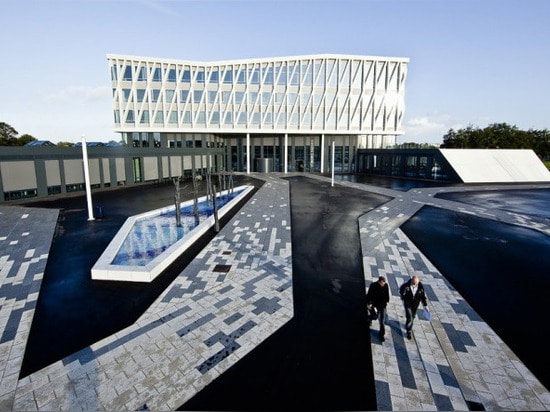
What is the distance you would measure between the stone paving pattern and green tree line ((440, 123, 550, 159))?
5728 cm

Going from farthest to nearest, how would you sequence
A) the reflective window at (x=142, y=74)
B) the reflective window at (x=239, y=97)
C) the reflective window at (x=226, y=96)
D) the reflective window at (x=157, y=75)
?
the reflective window at (x=239, y=97)
the reflective window at (x=226, y=96)
the reflective window at (x=157, y=75)
the reflective window at (x=142, y=74)

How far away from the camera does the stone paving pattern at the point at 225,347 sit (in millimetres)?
5316

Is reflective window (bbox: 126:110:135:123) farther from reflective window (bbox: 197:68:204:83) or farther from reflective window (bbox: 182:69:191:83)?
reflective window (bbox: 197:68:204:83)

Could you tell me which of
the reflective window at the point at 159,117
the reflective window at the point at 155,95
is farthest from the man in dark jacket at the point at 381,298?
the reflective window at the point at 155,95

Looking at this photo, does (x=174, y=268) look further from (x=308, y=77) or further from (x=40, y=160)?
(x=308, y=77)

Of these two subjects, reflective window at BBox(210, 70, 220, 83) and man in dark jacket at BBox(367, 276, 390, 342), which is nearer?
man in dark jacket at BBox(367, 276, 390, 342)

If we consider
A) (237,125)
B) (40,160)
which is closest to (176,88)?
(237,125)

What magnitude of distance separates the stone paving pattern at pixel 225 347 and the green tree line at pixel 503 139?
5728 cm

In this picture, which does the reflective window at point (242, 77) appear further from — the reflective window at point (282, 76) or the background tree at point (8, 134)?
the background tree at point (8, 134)

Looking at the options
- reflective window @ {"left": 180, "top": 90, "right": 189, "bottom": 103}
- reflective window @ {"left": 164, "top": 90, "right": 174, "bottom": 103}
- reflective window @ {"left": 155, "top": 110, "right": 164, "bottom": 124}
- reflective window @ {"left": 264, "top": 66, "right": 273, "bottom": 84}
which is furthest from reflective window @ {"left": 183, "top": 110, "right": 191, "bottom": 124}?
reflective window @ {"left": 264, "top": 66, "right": 273, "bottom": 84}

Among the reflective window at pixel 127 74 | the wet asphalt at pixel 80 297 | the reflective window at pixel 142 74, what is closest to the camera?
the wet asphalt at pixel 80 297

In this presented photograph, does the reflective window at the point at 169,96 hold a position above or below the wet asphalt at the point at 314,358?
above

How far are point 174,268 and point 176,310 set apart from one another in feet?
9.57

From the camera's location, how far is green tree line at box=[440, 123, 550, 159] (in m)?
55.0
